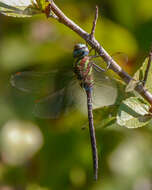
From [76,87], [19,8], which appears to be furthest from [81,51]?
[19,8]

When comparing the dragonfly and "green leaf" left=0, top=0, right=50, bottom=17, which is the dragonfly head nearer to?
the dragonfly

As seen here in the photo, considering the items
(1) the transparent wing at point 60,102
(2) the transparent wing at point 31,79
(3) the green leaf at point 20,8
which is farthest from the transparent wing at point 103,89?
(3) the green leaf at point 20,8

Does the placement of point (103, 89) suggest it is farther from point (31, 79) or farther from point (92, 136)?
point (31, 79)

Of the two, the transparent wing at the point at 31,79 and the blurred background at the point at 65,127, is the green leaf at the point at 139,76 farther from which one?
the blurred background at the point at 65,127

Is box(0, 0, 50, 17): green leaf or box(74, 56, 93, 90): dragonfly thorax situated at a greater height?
box(0, 0, 50, 17): green leaf

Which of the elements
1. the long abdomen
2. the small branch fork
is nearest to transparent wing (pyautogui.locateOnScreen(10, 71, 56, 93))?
the long abdomen

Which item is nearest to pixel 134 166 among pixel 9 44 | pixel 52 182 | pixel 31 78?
pixel 52 182

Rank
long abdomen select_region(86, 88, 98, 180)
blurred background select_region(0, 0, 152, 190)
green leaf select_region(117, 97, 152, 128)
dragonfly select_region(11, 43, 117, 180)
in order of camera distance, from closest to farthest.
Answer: green leaf select_region(117, 97, 152, 128), long abdomen select_region(86, 88, 98, 180), dragonfly select_region(11, 43, 117, 180), blurred background select_region(0, 0, 152, 190)
